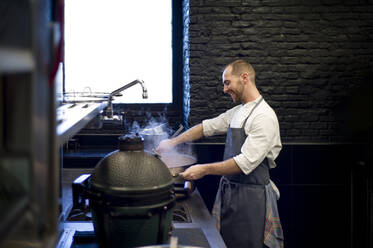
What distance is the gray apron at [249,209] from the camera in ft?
9.43

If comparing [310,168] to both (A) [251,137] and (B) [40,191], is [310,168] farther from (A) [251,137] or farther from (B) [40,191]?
(B) [40,191]

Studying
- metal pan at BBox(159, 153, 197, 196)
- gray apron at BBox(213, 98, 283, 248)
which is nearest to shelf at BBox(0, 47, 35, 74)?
metal pan at BBox(159, 153, 197, 196)

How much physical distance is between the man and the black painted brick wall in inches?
27.2

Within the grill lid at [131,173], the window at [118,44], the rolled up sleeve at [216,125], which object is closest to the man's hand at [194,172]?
the rolled up sleeve at [216,125]

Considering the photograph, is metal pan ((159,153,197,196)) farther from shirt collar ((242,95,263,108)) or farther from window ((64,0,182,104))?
window ((64,0,182,104))

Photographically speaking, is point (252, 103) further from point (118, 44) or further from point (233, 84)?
point (118, 44)

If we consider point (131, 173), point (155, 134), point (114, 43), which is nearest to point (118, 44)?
point (114, 43)

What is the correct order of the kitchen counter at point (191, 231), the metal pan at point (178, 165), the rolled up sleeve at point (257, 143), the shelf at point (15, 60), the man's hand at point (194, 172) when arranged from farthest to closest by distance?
the rolled up sleeve at point (257, 143)
the man's hand at point (194, 172)
the metal pan at point (178, 165)
the kitchen counter at point (191, 231)
the shelf at point (15, 60)

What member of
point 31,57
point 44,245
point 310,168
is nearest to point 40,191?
point 44,245

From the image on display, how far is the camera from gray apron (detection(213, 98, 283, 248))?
2873 millimetres

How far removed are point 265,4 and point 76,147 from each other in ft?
7.22

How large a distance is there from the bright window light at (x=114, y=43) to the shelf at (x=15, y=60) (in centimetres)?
351

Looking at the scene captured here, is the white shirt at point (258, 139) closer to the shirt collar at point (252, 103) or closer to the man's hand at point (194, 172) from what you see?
the shirt collar at point (252, 103)

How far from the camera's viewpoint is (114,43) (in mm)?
4016
